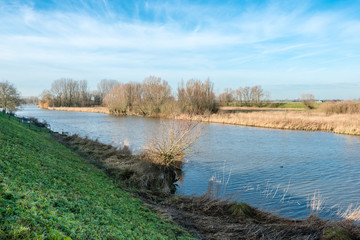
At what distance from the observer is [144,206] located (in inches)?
284

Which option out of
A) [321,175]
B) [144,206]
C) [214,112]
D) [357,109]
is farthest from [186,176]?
[357,109]

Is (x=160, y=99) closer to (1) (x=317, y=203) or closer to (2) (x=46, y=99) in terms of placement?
(1) (x=317, y=203)

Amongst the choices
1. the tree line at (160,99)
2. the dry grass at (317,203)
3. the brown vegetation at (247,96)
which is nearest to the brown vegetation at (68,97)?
the tree line at (160,99)

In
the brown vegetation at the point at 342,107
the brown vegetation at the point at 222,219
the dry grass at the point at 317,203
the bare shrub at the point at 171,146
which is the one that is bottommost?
the dry grass at the point at 317,203

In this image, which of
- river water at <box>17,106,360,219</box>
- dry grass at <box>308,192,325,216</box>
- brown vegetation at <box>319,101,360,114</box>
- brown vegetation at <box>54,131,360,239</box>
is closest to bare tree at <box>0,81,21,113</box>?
river water at <box>17,106,360,219</box>

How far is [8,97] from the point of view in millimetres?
31188

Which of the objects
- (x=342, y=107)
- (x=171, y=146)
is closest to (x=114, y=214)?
(x=171, y=146)

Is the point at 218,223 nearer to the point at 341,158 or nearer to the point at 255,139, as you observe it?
the point at 341,158

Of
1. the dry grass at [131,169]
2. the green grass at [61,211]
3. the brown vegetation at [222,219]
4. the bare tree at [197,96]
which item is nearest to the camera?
the green grass at [61,211]

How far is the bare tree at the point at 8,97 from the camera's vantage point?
1201 inches

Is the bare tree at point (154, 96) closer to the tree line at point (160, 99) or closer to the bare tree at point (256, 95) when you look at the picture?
the tree line at point (160, 99)

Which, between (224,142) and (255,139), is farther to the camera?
(255,139)

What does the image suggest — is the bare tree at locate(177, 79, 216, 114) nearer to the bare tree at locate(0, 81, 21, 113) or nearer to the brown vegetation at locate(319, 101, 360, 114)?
the brown vegetation at locate(319, 101, 360, 114)

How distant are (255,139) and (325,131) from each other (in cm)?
1151
